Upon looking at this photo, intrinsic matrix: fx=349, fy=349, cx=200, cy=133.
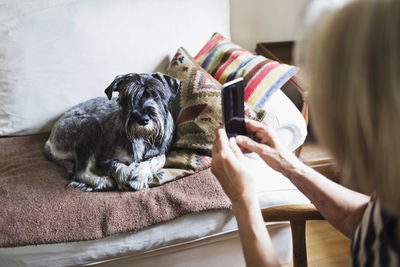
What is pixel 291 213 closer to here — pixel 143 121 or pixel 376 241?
pixel 376 241

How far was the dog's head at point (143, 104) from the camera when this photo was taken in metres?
1.37

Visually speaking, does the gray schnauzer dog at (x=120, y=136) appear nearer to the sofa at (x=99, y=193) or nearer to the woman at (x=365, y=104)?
the sofa at (x=99, y=193)

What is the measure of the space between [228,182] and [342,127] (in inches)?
17.3

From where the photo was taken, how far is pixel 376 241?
2.21 feet

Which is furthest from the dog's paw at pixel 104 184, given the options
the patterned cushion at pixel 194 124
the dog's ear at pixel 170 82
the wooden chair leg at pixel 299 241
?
the wooden chair leg at pixel 299 241

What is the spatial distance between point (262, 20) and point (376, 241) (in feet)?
6.49

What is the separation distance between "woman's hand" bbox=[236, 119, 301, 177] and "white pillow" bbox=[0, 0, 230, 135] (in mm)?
869

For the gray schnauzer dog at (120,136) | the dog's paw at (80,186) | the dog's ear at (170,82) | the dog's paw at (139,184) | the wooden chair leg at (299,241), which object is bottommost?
the wooden chair leg at (299,241)

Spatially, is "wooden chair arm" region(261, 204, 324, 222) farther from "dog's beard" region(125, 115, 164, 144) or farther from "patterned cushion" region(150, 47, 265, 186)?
"dog's beard" region(125, 115, 164, 144)

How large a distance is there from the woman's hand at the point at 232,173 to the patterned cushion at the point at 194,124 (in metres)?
0.40

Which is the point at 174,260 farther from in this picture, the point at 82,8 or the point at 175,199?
the point at 82,8

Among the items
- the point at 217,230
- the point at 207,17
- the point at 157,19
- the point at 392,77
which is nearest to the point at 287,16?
the point at 207,17

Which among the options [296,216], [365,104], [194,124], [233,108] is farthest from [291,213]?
[365,104]

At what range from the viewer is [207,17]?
195 cm
